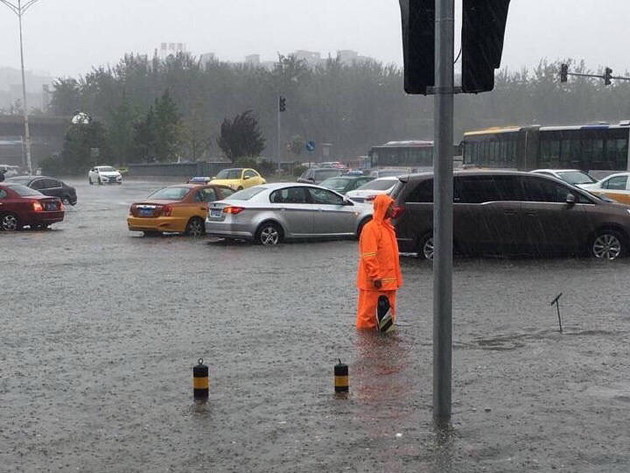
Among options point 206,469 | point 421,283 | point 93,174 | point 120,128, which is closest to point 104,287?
point 421,283

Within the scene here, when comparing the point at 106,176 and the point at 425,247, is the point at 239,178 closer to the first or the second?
the point at 425,247

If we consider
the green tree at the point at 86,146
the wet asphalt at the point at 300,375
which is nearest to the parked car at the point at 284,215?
the wet asphalt at the point at 300,375

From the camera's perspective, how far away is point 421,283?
14648 millimetres

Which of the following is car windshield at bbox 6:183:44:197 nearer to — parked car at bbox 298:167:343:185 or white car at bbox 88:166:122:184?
parked car at bbox 298:167:343:185

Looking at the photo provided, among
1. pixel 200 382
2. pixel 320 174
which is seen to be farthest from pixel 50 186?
pixel 200 382

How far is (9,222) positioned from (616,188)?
1747cm

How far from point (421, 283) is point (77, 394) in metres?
7.81

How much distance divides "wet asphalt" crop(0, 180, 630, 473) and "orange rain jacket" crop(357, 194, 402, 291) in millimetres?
596

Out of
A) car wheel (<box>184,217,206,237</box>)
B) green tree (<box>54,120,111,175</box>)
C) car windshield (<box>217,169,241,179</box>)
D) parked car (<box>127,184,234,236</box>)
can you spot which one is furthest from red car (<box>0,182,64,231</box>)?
green tree (<box>54,120,111,175</box>)

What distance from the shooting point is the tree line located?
13062cm

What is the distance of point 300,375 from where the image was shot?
330 inches

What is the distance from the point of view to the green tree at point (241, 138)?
74625mm

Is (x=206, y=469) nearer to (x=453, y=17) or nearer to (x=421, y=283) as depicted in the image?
(x=453, y=17)

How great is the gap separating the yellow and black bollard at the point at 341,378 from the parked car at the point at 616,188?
18433mm
